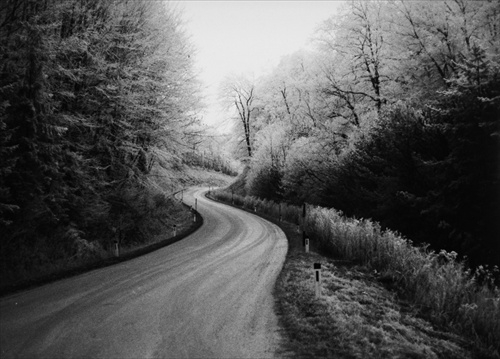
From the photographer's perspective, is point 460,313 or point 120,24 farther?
point 120,24

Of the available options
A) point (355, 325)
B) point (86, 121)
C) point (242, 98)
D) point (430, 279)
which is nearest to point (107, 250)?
point (86, 121)

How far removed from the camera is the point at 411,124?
1322 centimetres

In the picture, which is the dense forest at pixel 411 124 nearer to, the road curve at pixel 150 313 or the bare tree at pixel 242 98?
the road curve at pixel 150 313

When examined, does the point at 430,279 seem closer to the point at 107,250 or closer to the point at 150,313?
the point at 150,313

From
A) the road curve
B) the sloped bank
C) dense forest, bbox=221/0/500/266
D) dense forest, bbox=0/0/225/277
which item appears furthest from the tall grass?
dense forest, bbox=0/0/225/277

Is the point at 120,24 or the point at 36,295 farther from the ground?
the point at 120,24

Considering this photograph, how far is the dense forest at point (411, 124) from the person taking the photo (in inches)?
404

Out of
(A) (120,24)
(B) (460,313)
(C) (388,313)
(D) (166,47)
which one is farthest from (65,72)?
(B) (460,313)

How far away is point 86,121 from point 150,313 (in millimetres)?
9630

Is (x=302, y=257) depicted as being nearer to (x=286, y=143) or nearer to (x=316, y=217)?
(x=316, y=217)

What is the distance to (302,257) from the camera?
41.3ft

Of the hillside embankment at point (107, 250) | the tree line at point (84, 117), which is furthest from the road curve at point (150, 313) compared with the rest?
the tree line at point (84, 117)

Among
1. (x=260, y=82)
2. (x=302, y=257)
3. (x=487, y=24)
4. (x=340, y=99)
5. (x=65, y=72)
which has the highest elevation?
(x=260, y=82)

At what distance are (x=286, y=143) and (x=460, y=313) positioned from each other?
26.9 meters
